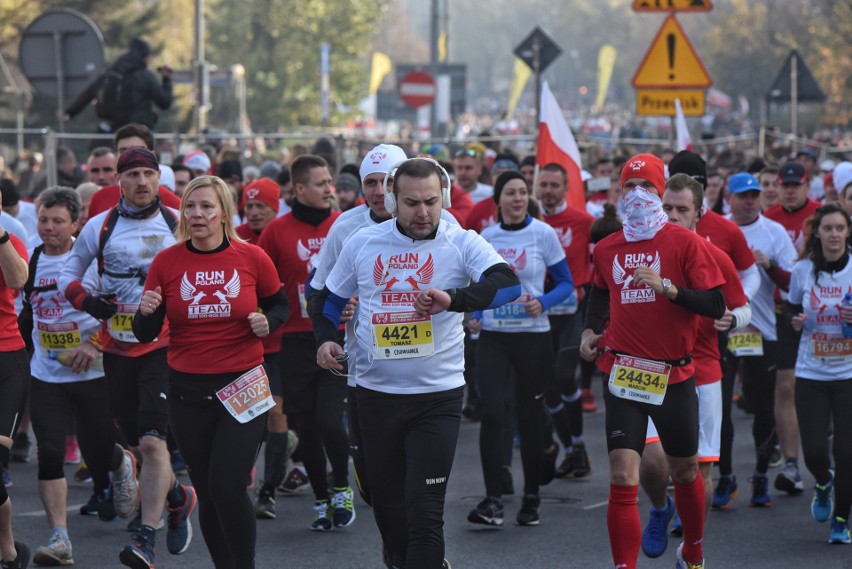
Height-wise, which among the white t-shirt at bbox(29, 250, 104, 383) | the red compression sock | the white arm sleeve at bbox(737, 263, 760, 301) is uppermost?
the white arm sleeve at bbox(737, 263, 760, 301)

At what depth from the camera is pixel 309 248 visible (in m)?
9.63

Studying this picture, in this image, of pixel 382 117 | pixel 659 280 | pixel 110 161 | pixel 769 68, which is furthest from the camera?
pixel 769 68

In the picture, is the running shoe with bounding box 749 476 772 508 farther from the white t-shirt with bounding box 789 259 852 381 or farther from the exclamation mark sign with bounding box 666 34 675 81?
the exclamation mark sign with bounding box 666 34 675 81

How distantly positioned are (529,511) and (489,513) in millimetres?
317

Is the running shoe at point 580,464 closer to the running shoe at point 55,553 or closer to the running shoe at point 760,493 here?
the running shoe at point 760,493

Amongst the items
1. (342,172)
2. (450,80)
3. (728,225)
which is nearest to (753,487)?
(728,225)

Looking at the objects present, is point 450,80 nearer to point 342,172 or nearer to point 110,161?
point 342,172

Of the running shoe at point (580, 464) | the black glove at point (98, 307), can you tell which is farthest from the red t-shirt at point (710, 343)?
the black glove at point (98, 307)

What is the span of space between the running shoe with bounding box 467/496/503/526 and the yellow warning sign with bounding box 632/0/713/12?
6386 millimetres

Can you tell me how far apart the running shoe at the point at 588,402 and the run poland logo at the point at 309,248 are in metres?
5.27

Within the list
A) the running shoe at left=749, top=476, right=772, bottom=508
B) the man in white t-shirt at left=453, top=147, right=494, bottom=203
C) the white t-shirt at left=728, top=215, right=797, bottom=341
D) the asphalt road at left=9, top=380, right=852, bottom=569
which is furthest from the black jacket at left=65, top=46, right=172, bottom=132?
the running shoe at left=749, top=476, right=772, bottom=508

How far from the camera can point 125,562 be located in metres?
7.70

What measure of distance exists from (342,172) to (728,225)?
17.0 ft

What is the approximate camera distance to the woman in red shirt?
7.12 m
